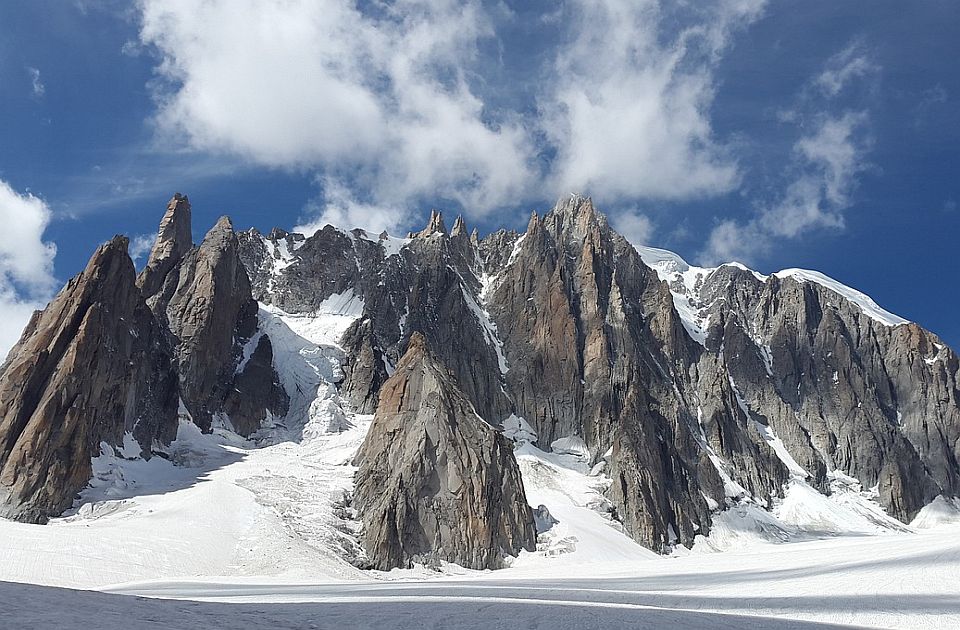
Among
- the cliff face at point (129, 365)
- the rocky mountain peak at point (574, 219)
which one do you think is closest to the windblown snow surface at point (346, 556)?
the cliff face at point (129, 365)

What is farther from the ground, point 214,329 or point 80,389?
point 214,329

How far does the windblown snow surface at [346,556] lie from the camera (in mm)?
13453

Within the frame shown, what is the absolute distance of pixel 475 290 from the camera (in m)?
164

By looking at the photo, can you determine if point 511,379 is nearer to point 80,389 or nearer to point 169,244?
point 169,244

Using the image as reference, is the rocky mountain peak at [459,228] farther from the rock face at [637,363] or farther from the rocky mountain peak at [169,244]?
the rocky mountain peak at [169,244]

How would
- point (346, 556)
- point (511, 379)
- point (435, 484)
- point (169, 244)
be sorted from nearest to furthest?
1. point (346, 556)
2. point (435, 484)
3. point (169, 244)
4. point (511, 379)

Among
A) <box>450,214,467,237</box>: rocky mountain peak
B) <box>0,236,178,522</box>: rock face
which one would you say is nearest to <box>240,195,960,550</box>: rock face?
<box>450,214,467,237</box>: rocky mountain peak

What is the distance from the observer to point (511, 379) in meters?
142

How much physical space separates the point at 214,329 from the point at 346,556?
186 ft

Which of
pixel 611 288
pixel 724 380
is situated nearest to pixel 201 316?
pixel 611 288

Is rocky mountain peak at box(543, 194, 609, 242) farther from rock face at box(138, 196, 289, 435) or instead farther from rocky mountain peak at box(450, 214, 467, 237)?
rock face at box(138, 196, 289, 435)

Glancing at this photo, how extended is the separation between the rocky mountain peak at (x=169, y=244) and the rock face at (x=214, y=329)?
0.57 feet

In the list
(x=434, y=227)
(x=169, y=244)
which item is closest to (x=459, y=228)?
Result: (x=434, y=227)

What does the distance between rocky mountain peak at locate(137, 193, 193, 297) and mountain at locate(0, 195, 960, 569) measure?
38 centimetres
